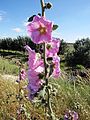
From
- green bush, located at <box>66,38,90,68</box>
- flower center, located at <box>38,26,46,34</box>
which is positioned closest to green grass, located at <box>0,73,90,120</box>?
flower center, located at <box>38,26,46,34</box>

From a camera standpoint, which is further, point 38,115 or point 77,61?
point 77,61

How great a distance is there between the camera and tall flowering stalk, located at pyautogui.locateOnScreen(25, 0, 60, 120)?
2.09 meters

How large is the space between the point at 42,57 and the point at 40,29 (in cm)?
18

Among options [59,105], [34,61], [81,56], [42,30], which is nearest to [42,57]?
[34,61]

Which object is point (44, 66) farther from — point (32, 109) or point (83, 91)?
point (83, 91)

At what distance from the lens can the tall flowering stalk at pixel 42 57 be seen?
2088 mm

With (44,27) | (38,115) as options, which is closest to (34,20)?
(44,27)

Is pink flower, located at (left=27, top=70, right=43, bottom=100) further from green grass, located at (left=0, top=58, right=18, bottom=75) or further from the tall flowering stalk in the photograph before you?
green grass, located at (left=0, top=58, right=18, bottom=75)

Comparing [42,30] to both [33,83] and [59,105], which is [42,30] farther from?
[59,105]

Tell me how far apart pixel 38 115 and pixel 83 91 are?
2.09 metres

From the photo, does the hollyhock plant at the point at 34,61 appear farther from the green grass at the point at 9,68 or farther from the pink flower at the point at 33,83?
the green grass at the point at 9,68

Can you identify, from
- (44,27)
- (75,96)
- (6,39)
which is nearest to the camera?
(44,27)

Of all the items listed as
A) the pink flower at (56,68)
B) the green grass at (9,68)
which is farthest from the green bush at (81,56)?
the pink flower at (56,68)

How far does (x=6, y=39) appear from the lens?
200ft
